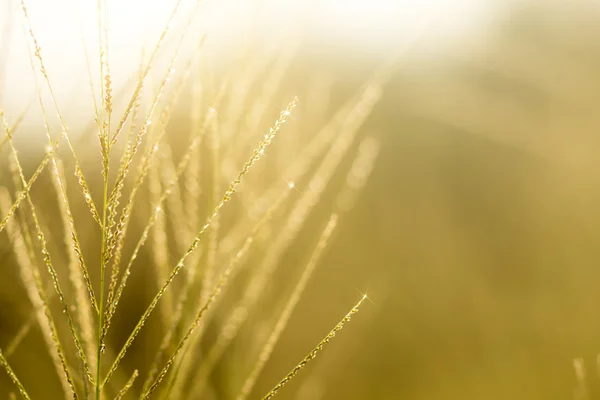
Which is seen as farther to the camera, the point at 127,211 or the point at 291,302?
the point at 291,302

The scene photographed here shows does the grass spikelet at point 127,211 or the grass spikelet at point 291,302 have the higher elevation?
the grass spikelet at point 127,211

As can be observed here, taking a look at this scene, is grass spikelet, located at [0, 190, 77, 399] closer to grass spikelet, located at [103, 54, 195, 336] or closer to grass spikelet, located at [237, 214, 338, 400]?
grass spikelet, located at [103, 54, 195, 336]

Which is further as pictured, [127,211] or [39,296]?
[39,296]

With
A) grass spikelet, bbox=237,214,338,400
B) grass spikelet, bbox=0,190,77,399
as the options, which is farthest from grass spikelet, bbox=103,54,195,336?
grass spikelet, bbox=237,214,338,400

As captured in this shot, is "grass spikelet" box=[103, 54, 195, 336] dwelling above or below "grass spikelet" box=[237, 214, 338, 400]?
above

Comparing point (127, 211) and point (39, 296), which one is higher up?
point (127, 211)

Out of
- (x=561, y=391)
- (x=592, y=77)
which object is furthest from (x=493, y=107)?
(x=561, y=391)

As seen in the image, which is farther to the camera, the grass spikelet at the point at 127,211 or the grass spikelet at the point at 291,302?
the grass spikelet at the point at 291,302

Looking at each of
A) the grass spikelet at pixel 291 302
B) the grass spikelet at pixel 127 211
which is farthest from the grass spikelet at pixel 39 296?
the grass spikelet at pixel 291 302

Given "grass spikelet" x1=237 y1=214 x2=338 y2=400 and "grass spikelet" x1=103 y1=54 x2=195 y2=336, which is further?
"grass spikelet" x1=237 y1=214 x2=338 y2=400

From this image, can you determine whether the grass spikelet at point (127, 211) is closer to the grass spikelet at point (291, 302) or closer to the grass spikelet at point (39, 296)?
the grass spikelet at point (39, 296)

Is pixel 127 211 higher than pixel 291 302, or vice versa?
pixel 127 211
